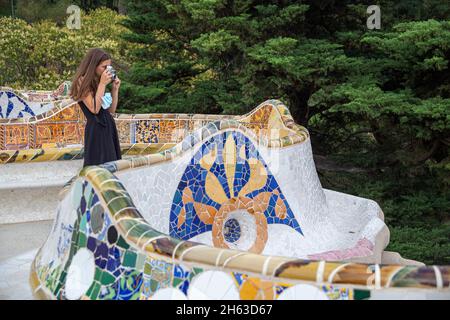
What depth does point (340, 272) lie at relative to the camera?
2.13 metres

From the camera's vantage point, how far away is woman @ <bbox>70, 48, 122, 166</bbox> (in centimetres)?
411

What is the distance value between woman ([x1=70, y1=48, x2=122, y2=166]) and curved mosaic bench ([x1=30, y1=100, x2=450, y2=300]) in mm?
331

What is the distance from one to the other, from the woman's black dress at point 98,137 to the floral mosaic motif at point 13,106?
5.52 m

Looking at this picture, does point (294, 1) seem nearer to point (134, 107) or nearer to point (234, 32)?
point (234, 32)

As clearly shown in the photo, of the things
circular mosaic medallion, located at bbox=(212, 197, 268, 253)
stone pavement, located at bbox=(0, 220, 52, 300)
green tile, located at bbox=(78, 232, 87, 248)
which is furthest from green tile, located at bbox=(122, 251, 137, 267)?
circular mosaic medallion, located at bbox=(212, 197, 268, 253)

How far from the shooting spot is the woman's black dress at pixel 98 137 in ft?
14.3

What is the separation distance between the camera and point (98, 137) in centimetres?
438

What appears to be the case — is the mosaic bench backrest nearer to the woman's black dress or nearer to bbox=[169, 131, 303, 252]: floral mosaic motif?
bbox=[169, 131, 303, 252]: floral mosaic motif

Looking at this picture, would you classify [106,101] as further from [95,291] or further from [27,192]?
[95,291]

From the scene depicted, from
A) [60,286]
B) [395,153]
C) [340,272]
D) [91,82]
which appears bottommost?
[395,153]

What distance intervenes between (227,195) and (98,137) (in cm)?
128

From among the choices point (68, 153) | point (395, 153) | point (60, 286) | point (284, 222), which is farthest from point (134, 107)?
point (60, 286)

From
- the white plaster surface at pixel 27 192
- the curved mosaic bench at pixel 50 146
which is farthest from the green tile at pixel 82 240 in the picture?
the curved mosaic bench at pixel 50 146
